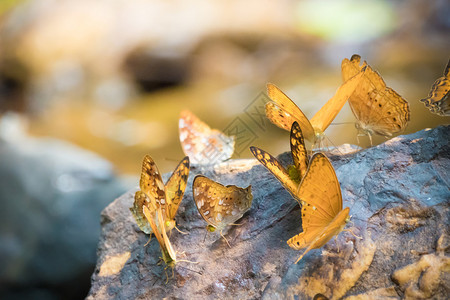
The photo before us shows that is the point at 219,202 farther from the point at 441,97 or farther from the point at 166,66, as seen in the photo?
the point at 166,66

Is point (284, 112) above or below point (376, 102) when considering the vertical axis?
above

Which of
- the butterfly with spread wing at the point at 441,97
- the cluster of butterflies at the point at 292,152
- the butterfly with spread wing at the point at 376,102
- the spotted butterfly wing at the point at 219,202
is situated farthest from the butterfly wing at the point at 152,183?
the butterfly with spread wing at the point at 441,97

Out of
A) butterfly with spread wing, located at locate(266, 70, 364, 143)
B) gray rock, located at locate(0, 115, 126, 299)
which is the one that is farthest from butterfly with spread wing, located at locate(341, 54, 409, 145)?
gray rock, located at locate(0, 115, 126, 299)

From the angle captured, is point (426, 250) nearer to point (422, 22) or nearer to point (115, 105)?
point (115, 105)

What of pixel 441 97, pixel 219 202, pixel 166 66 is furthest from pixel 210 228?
pixel 166 66

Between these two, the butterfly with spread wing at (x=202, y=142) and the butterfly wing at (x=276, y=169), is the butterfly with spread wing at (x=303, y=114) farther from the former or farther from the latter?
the butterfly with spread wing at (x=202, y=142)

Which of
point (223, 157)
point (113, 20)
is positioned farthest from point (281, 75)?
point (223, 157)

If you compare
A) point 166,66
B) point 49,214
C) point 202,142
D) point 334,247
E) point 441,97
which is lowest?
point 334,247

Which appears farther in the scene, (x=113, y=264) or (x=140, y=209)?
(x=113, y=264)
